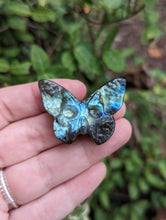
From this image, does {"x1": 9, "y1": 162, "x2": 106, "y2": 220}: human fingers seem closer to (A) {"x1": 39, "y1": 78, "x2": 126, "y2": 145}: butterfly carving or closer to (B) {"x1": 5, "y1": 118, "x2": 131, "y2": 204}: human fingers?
(B) {"x1": 5, "y1": 118, "x2": 131, "y2": 204}: human fingers

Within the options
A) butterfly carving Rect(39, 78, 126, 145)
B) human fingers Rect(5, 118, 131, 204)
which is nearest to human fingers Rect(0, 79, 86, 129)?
butterfly carving Rect(39, 78, 126, 145)

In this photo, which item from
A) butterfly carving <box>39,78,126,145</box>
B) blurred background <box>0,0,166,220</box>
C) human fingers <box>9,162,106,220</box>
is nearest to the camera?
butterfly carving <box>39,78,126,145</box>

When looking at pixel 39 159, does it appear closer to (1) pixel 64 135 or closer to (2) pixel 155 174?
(1) pixel 64 135

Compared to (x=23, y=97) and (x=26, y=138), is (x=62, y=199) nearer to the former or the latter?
(x=26, y=138)

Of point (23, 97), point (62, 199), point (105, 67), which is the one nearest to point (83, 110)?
point (23, 97)

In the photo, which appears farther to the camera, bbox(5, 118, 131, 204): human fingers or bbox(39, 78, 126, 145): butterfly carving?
bbox(5, 118, 131, 204): human fingers

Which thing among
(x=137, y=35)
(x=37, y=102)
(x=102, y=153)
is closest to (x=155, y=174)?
(x=102, y=153)
